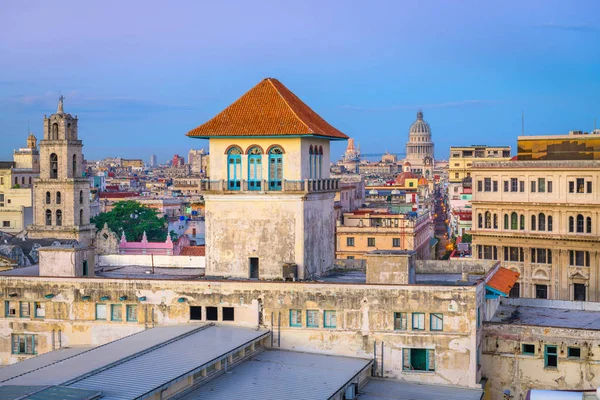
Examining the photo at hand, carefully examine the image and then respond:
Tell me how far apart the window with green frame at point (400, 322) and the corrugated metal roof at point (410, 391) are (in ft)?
7.42

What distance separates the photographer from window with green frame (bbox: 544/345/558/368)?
134 ft

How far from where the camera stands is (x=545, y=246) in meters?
71.5

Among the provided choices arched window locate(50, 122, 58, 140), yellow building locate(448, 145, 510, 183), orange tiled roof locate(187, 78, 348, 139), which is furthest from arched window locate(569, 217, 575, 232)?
yellow building locate(448, 145, 510, 183)

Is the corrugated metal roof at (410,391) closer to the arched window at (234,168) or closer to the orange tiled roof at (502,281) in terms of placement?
the orange tiled roof at (502,281)

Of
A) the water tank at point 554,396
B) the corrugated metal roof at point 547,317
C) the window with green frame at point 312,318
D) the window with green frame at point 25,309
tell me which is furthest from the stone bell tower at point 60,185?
the water tank at point 554,396

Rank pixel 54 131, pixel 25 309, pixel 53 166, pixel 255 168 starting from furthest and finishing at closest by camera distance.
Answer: pixel 53 166 → pixel 54 131 → pixel 255 168 → pixel 25 309

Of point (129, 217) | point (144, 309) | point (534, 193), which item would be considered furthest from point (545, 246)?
point (129, 217)

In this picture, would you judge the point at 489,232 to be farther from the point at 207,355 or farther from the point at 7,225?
the point at 7,225

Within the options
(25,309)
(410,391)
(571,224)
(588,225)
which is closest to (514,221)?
(571,224)

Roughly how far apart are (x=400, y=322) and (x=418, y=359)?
1.73 meters

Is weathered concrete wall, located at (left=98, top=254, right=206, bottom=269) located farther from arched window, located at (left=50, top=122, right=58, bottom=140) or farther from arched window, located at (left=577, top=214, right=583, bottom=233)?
arched window, located at (left=50, top=122, right=58, bottom=140)

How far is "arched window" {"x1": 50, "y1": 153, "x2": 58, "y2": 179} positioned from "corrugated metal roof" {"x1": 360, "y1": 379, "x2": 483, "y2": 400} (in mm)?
56675

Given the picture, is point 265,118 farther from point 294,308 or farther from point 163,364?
point 163,364

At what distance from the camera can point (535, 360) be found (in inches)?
1619
